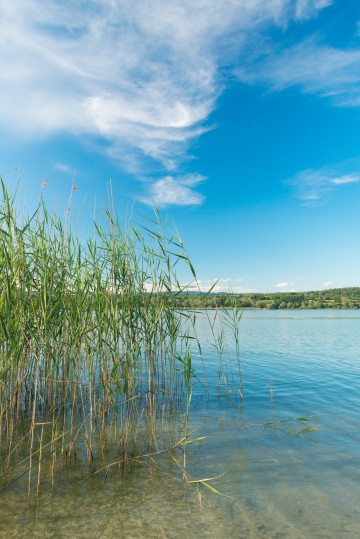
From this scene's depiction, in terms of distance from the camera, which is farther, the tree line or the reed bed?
the tree line

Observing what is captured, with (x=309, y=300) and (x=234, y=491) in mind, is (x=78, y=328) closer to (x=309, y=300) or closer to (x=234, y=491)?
(x=234, y=491)

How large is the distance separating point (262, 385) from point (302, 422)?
3.89 m

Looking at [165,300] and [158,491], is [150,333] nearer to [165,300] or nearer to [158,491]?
[165,300]

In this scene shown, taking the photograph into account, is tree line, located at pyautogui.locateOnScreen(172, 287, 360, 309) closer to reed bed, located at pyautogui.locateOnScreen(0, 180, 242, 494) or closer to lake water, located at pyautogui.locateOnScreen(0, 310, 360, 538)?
lake water, located at pyautogui.locateOnScreen(0, 310, 360, 538)

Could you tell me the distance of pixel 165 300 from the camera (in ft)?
24.0

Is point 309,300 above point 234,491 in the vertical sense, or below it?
above

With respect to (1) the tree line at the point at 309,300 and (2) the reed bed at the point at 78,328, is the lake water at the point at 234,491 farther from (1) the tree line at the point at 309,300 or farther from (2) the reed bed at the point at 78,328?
(1) the tree line at the point at 309,300

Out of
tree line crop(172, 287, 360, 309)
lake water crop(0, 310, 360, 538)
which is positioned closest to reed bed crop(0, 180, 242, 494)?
lake water crop(0, 310, 360, 538)

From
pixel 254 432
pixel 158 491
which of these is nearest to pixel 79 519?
pixel 158 491

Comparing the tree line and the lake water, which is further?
the tree line

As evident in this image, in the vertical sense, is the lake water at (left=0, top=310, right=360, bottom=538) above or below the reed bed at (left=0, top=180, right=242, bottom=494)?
below

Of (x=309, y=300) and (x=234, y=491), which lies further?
(x=309, y=300)

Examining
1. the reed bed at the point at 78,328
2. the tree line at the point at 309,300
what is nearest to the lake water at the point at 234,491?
the reed bed at the point at 78,328

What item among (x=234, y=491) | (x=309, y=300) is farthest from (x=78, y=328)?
(x=309, y=300)
